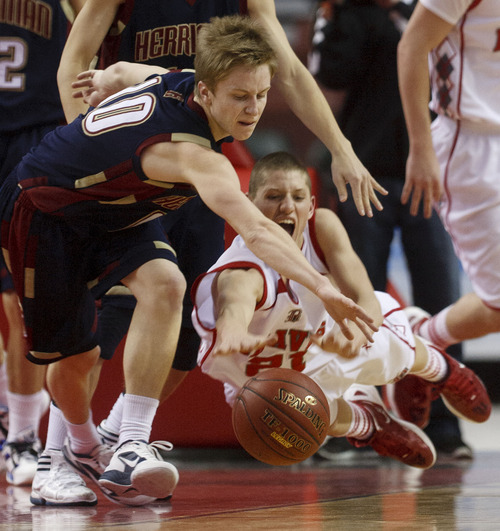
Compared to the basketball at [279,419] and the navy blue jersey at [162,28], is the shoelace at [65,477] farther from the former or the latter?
the navy blue jersey at [162,28]

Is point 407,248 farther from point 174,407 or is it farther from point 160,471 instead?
point 160,471

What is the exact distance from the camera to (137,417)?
118 inches

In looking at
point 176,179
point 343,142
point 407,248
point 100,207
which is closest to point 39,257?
point 100,207

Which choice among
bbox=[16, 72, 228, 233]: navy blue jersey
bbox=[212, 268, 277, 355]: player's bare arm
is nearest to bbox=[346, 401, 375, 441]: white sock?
bbox=[212, 268, 277, 355]: player's bare arm

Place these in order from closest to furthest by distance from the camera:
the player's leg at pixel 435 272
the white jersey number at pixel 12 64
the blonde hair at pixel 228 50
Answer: the blonde hair at pixel 228 50
the white jersey number at pixel 12 64
the player's leg at pixel 435 272

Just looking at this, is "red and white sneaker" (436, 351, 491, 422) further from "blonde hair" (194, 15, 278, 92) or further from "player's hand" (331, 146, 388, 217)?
"blonde hair" (194, 15, 278, 92)

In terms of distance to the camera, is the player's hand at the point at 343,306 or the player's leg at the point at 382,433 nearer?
the player's hand at the point at 343,306

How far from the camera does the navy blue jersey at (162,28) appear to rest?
3.45 meters

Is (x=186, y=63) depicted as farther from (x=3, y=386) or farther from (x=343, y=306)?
(x=3, y=386)

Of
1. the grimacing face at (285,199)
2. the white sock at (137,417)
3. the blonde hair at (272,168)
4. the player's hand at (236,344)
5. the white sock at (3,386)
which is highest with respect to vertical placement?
the blonde hair at (272,168)

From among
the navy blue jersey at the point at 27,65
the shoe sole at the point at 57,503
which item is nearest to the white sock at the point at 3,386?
the navy blue jersey at the point at 27,65

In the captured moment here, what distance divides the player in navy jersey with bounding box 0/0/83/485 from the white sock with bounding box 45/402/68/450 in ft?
1.89

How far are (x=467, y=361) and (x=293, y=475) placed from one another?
430cm

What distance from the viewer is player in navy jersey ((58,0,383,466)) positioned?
10.9ft
